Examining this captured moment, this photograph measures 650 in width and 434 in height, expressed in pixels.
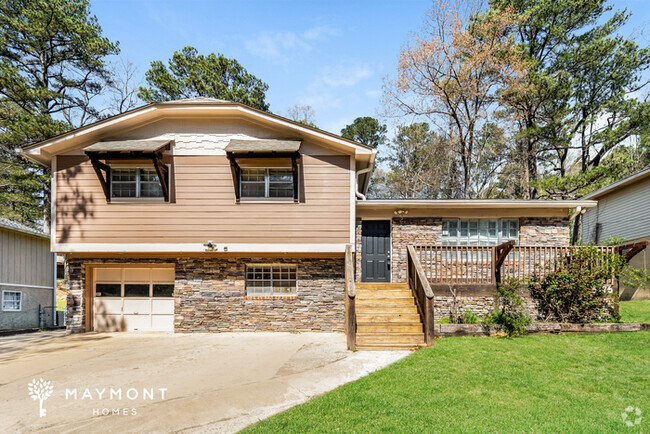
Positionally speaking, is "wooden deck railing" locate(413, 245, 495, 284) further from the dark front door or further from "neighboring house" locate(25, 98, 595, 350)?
the dark front door

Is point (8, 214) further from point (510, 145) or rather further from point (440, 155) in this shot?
point (510, 145)

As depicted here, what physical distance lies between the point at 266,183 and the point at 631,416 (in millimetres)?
8108

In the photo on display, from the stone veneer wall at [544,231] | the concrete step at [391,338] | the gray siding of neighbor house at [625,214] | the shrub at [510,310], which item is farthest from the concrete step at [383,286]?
the gray siding of neighbor house at [625,214]

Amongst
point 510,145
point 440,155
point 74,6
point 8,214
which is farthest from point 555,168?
point 8,214

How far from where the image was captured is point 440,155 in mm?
24516

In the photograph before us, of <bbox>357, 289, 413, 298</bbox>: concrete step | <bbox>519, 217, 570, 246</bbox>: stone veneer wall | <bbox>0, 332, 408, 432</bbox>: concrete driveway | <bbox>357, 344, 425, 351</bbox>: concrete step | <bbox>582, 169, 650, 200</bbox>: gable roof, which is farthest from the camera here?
<bbox>582, 169, 650, 200</bbox>: gable roof

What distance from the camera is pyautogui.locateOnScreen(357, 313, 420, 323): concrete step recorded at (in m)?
7.31

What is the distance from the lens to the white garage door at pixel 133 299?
975 centimetres

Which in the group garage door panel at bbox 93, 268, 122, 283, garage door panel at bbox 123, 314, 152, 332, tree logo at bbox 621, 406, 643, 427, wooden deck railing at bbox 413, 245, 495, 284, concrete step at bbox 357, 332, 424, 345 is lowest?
garage door panel at bbox 123, 314, 152, 332

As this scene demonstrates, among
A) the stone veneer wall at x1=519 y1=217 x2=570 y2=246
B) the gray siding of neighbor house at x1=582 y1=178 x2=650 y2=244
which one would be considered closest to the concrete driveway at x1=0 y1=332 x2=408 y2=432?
the stone veneer wall at x1=519 y1=217 x2=570 y2=246

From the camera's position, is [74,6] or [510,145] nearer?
[74,6]

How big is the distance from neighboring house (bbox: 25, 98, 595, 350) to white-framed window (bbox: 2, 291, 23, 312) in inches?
128

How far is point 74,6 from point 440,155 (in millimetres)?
24228

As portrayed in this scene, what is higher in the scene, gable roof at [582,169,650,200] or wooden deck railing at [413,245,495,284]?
gable roof at [582,169,650,200]
